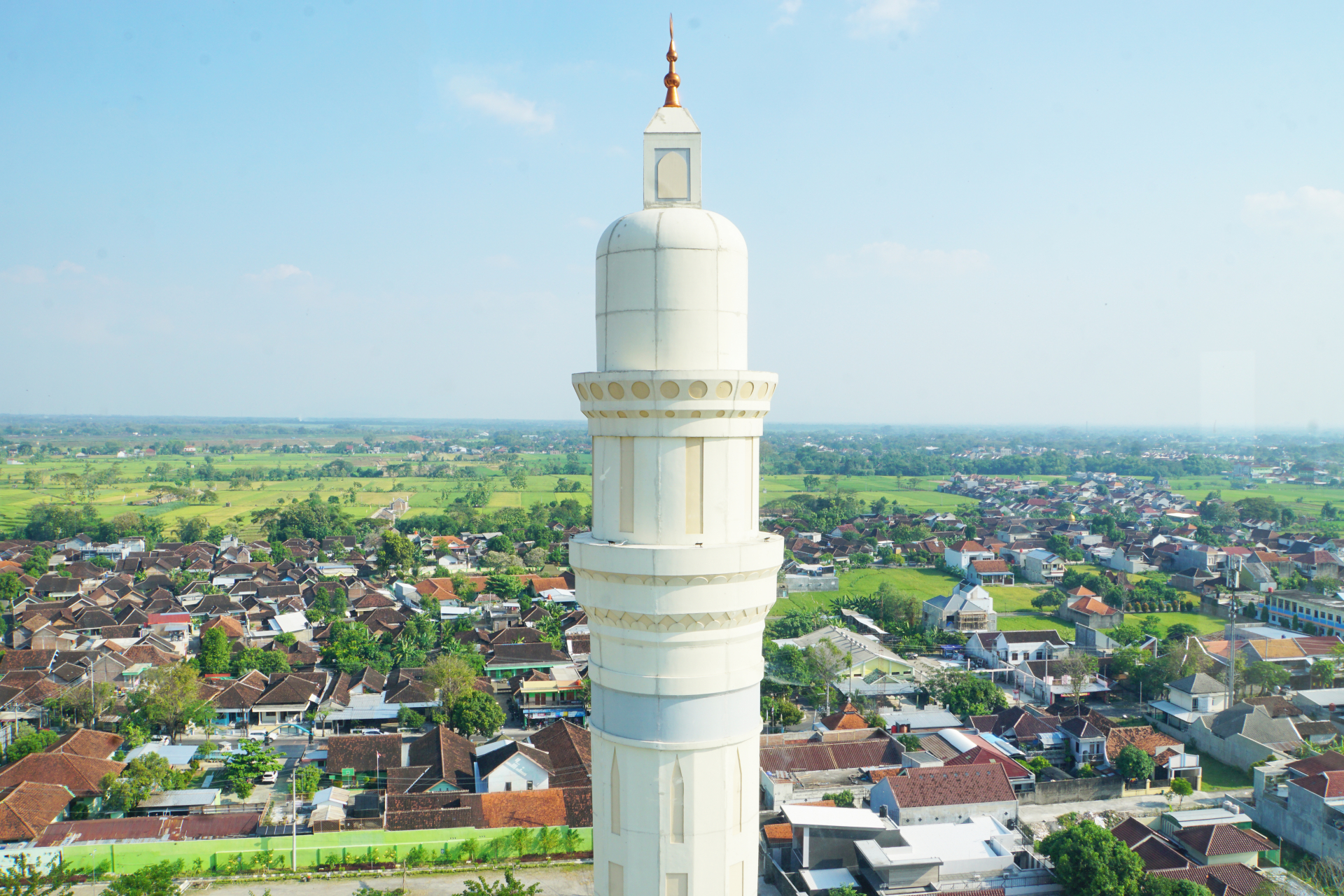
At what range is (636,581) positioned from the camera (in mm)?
2367

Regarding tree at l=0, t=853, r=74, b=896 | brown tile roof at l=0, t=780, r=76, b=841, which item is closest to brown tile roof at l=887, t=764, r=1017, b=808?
tree at l=0, t=853, r=74, b=896

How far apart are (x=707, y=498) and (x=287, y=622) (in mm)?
31473

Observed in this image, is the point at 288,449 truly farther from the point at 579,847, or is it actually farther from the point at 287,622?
the point at 579,847

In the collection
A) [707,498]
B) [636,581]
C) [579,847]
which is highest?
[707,498]

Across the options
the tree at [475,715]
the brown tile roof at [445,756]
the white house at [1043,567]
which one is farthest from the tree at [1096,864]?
the white house at [1043,567]

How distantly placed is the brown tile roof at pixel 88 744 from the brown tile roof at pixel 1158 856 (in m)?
19.5

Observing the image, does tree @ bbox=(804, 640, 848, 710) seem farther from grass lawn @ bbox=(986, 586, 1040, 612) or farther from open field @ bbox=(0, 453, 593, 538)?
open field @ bbox=(0, 453, 593, 538)

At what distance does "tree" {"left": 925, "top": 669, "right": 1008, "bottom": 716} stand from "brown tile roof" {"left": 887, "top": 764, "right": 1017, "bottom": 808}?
5.35 m

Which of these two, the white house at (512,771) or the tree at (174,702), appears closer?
the white house at (512,771)

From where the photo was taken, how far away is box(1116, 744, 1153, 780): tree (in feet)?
58.2

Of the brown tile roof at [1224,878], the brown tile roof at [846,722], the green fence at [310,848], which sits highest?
the brown tile roof at [1224,878]

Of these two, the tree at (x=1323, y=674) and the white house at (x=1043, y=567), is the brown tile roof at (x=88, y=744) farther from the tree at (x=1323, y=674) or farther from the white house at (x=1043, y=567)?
the white house at (x=1043, y=567)

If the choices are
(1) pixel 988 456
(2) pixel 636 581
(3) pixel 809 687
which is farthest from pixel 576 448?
(2) pixel 636 581

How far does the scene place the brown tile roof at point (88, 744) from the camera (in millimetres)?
17844
